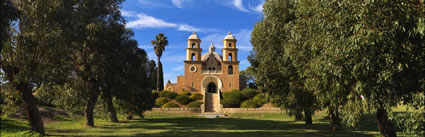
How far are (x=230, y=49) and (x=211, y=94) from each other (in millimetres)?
11689

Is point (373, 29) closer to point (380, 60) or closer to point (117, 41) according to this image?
point (380, 60)

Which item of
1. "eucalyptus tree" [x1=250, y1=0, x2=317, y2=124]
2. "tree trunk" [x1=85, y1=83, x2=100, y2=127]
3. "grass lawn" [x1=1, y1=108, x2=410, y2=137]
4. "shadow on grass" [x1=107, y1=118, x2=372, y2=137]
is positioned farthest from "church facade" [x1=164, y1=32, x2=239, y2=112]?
"eucalyptus tree" [x1=250, y1=0, x2=317, y2=124]

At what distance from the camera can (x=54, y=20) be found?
522 inches

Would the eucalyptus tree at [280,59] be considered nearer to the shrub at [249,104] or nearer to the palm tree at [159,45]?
the shrub at [249,104]

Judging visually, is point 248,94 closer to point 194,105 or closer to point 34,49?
point 194,105

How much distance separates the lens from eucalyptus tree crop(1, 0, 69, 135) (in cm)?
1240

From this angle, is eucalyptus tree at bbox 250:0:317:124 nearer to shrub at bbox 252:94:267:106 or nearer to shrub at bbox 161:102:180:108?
shrub at bbox 252:94:267:106

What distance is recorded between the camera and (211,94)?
50406 millimetres

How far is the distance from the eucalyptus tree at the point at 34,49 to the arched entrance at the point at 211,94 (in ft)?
103

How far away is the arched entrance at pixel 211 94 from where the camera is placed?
4547 cm

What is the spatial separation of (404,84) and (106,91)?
64.9ft

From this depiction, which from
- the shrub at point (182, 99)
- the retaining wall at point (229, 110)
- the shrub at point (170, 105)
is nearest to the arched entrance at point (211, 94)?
the retaining wall at point (229, 110)

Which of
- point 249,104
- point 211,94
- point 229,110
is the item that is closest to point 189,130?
point 229,110

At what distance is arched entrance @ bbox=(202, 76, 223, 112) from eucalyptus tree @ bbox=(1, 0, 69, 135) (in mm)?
31519
